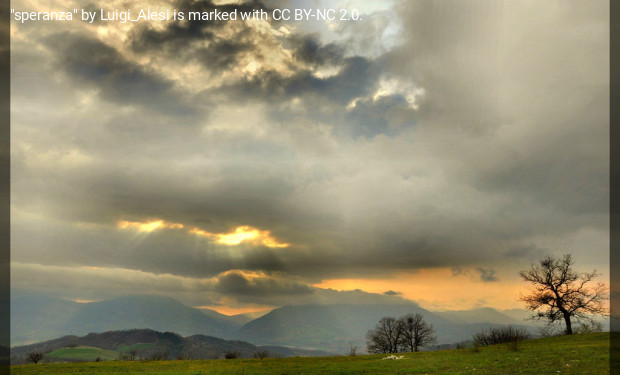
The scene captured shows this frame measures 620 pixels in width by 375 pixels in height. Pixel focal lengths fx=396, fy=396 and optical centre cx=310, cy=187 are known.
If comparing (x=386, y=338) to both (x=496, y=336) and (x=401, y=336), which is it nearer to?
(x=401, y=336)

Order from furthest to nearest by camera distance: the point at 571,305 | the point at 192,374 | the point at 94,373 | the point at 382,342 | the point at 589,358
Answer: the point at 382,342 → the point at 571,305 → the point at 94,373 → the point at 192,374 → the point at 589,358

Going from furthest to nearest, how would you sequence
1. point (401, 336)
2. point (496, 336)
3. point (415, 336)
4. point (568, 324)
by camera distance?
point (401, 336)
point (415, 336)
point (496, 336)
point (568, 324)

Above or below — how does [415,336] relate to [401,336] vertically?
above

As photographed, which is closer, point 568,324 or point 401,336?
point 568,324

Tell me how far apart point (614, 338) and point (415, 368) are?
117ft

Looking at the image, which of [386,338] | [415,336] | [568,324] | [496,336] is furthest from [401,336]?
[568,324]

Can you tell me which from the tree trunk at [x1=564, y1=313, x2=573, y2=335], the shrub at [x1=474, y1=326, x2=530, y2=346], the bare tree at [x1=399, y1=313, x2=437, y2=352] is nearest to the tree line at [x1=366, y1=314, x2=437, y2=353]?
the bare tree at [x1=399, y1=313, x2=437, y2=352]

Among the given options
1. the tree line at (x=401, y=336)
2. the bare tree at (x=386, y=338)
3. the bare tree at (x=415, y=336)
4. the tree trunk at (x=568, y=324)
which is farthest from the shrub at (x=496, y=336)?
the bare tree at (x=386, y=338)

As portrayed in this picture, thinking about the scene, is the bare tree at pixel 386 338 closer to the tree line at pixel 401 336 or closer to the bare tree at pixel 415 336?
the tree line at pixel 401 336

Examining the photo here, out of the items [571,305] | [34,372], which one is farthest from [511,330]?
[34,372]

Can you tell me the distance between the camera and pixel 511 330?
8644cm

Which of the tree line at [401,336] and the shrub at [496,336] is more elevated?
the shrub at [496,336]

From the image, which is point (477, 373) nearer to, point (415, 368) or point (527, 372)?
point (527, 372)

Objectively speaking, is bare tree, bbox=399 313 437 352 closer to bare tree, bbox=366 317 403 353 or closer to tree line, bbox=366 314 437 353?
tree line, bbox=366 314 437 353
